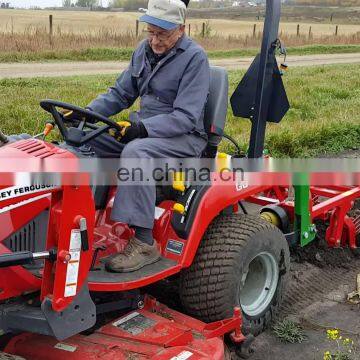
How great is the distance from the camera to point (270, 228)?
3369 mm

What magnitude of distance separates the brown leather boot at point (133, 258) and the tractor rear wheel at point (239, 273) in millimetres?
280

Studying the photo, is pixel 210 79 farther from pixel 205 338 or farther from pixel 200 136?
pixel 205 338

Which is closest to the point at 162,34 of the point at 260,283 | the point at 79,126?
the point at 79,126

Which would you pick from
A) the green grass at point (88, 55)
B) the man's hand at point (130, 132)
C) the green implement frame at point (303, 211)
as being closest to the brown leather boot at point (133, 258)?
the man's hand at point (130, 132)

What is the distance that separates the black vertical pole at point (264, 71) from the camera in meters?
3.54

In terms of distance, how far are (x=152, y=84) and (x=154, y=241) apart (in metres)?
0.91

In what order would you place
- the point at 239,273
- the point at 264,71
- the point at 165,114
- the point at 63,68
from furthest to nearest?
the point at 63,68 → the point at 264,71 → the point at 165,114 → the point at 239,273

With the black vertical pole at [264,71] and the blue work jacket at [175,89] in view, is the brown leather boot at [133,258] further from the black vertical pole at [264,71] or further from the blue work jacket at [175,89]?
the black vertical pole at [264,71]

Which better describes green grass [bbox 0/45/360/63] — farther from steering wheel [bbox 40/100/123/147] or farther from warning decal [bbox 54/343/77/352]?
warning decal [bbox 54/343/77/352]

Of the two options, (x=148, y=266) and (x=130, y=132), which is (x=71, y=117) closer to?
(x=130, y=132)

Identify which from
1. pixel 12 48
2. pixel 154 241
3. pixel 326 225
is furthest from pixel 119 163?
pixel 12 48

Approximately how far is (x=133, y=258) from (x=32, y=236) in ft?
1.59

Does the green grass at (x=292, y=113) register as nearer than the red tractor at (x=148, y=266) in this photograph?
No

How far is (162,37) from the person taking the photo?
3242 mm
